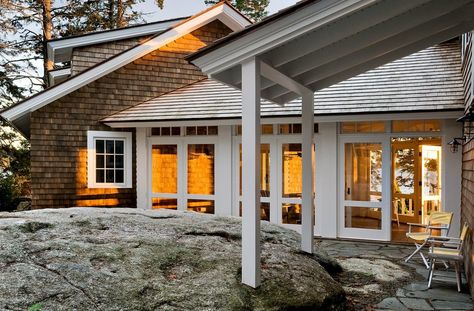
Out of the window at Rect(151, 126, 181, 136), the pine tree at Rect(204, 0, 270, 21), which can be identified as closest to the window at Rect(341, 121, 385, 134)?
the window at Rect(151, 126, 181, 136)

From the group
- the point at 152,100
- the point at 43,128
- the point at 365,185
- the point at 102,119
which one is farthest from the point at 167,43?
the point at 365,185

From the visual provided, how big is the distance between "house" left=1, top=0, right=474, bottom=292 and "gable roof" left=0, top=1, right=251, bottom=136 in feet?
0.10

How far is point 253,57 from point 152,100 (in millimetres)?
8032

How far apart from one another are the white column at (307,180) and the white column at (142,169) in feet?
20.9

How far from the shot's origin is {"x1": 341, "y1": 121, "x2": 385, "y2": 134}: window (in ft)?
28.7

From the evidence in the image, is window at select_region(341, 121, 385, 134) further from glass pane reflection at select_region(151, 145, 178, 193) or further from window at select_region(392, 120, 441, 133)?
glass pane reflection at select_region(151, 145, 178, 193)

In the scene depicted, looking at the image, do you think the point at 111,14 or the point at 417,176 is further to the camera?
the point at 111,14

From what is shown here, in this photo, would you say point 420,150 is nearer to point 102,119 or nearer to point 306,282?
point 306,282

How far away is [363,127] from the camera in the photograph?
889cm

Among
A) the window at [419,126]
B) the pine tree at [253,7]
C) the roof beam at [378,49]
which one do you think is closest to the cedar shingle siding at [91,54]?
the window at [419,126]

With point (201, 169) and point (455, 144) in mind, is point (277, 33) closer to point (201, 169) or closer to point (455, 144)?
point (455, 144)

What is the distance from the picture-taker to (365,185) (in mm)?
8891

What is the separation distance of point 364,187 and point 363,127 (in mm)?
1256

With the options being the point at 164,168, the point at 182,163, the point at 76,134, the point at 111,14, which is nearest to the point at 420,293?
the point at 182,163
